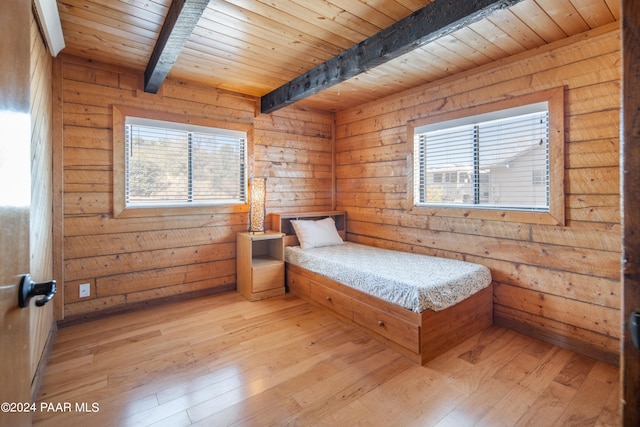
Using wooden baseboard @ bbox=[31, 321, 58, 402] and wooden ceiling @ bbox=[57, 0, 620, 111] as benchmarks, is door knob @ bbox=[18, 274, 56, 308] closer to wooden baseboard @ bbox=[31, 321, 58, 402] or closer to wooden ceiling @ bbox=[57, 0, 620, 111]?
wooden baseboard @ bbox=[31, 321, 58, 402]

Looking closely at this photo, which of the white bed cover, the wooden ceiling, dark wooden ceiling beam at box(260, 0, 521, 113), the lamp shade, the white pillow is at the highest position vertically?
the wooden ceiling

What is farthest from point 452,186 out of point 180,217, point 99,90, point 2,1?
point 99,90

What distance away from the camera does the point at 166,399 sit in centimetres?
178

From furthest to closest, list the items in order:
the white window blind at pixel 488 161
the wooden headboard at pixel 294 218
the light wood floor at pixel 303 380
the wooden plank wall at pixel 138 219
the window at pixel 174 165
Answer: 1. the wooden headboard at pixel 294 218
2. the window at pixel 174 165
3. the wooden plank wall at pixel 138 219
4. the white window blind at pixel 488 161
5. the light wood floor at pixel 303 380

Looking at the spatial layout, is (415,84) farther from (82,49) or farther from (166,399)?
(166,399)

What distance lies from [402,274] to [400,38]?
1.71 meters

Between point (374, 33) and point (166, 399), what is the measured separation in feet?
8.99

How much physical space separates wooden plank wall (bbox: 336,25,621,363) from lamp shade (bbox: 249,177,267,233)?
170 cm

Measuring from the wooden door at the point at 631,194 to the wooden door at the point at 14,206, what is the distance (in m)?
1.35

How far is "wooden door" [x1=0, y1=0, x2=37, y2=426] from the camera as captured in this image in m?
0.74

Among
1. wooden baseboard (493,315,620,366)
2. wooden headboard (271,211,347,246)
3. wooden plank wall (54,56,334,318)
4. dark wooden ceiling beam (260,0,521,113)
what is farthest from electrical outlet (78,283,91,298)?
wooden baseboard (493,315,620,366)

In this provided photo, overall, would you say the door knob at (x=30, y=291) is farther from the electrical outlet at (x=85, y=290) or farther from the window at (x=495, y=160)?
the window at (x=495, y=160)

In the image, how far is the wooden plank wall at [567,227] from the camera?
2.14 m

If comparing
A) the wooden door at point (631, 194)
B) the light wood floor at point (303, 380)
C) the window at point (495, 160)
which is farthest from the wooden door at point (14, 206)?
the window at point (495, 160)
